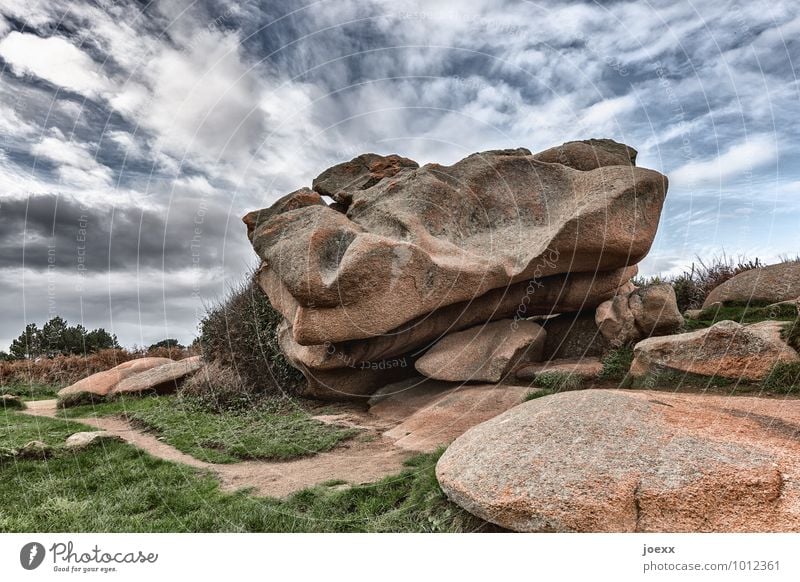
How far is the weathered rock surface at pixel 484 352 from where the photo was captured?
12.0m

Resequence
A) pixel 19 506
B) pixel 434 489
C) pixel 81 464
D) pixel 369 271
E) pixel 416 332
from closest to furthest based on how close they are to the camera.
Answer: pixel 434 489, pixel 19 506, pixel 81 464, pixel 369 271, pixel 416 332

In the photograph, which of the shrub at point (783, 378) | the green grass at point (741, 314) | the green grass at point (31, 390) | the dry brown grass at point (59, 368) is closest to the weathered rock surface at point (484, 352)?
the green grass at point (741, 314)

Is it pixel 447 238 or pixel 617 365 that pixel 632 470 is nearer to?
pixel 617 365

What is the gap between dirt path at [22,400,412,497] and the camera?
7.59 meters

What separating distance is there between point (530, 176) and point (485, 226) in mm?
1758

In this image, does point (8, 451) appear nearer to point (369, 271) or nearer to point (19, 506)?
point (19, 506)

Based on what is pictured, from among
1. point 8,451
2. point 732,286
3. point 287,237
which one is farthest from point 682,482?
point 732,286

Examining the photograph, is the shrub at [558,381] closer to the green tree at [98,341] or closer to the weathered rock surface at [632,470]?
the weathered rock surface at [632,470]

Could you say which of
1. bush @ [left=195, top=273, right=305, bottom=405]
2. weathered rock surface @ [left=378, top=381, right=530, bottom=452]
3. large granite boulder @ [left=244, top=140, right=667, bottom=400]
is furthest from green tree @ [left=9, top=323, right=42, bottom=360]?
weathered rock surface @ [left=378, top=381, right=530, bottom=452]

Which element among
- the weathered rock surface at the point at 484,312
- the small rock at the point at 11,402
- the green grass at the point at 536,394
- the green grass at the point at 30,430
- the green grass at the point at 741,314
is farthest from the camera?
the small rock at the point at 11,402

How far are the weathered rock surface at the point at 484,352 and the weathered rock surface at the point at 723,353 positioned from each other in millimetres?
3127

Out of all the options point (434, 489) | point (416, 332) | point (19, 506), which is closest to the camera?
point (434, 489)

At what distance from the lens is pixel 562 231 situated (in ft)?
38.2

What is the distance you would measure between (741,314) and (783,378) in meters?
6.93
